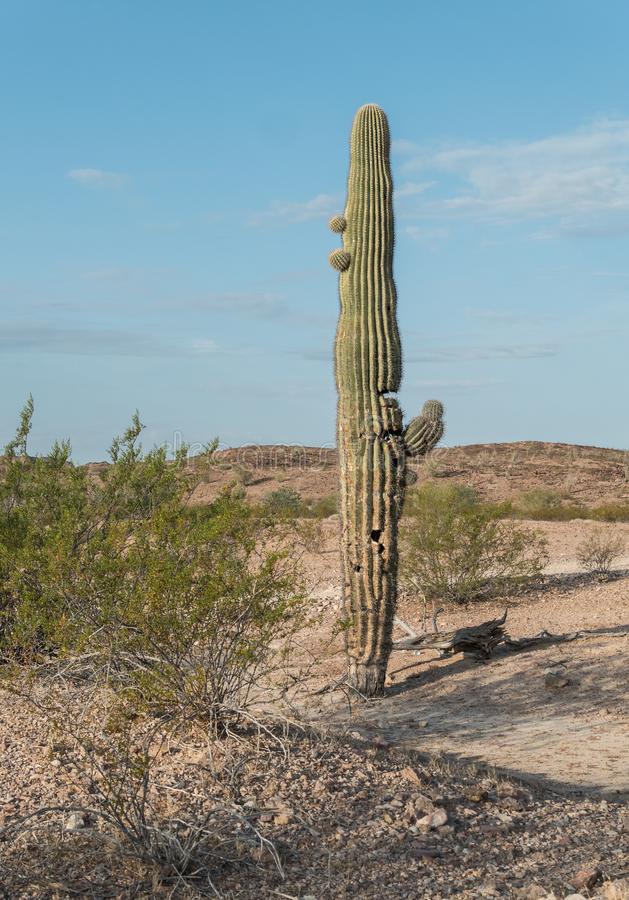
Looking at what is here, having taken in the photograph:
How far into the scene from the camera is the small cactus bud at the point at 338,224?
1103 centimetres

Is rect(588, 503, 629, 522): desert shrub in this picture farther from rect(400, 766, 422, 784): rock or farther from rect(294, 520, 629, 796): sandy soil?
rect(400, 766, 422, 784): rock

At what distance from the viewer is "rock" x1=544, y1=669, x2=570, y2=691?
1009 centimetres

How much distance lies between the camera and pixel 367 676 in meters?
10.4

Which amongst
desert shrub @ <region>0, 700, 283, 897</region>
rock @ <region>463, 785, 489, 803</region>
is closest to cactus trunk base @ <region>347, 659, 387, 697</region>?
rock @ <region>463, 785, 489, 803</region>

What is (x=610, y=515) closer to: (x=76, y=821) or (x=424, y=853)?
(x=424, y=853)

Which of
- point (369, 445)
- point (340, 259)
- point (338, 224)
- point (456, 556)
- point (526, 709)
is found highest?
point (338, 224)

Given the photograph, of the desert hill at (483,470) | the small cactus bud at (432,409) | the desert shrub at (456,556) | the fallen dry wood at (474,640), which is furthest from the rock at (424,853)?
the desert hill at (483,470)

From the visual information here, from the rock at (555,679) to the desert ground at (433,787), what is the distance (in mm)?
27

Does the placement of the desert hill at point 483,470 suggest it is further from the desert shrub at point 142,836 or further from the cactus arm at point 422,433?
the desert shrub at point 142,836

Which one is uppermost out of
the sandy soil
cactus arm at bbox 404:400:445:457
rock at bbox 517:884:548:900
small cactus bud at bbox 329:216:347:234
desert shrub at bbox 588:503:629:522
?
small cactus bud at bbox 329:216:347:234

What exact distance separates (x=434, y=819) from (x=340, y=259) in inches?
263

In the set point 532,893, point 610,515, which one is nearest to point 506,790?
point 532,893

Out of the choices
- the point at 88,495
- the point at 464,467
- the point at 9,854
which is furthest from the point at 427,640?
the point at 464,467

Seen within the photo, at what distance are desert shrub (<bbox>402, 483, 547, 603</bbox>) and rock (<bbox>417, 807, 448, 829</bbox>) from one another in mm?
9711
